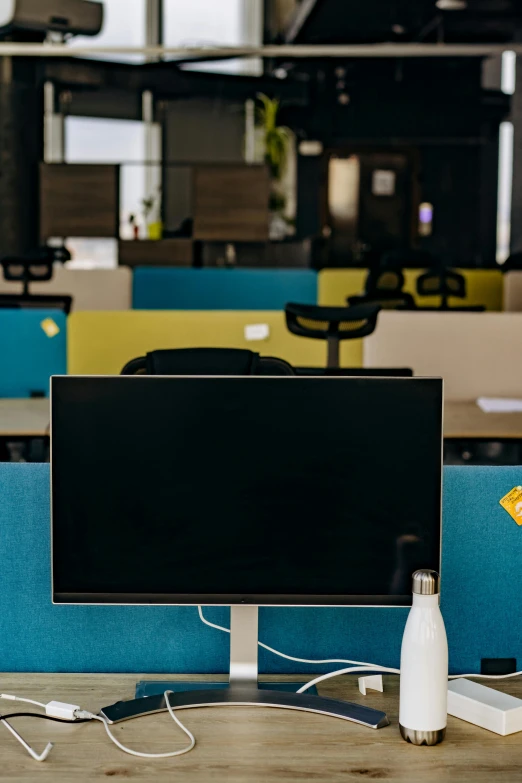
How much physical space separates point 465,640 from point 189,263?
647 cm

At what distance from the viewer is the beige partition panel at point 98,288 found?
20.1 ft

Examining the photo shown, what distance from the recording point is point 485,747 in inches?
46.9

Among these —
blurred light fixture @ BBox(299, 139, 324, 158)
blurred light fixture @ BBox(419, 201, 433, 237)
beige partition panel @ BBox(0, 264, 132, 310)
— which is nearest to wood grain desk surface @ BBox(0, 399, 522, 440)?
beige partition panel @ BBox(0, 264, 132, 310)

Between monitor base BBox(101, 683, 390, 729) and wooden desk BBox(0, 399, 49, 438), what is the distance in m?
1.65

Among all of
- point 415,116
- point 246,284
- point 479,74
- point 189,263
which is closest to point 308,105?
point 415,116

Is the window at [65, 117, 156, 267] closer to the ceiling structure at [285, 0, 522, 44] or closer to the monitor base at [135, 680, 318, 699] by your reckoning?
the ceiling structure at [285, 0, 522, 44]

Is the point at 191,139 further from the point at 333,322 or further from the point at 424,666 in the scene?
the point at 424,666

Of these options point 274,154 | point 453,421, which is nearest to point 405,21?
point 274,154

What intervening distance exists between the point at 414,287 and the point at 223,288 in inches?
51.7

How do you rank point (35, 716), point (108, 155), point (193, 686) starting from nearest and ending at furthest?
point (35, 716) → point (193, 686) → point (108, 155)

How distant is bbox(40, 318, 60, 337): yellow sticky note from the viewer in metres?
3.96

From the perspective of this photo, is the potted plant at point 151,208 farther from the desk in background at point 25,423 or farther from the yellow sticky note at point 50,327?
the desk in background at point 25,423

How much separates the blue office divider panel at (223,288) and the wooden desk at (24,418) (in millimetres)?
2367

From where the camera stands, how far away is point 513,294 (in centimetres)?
622
